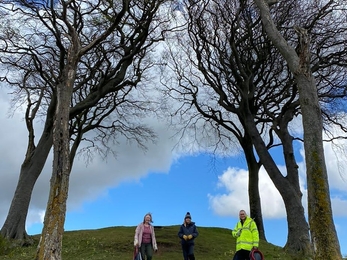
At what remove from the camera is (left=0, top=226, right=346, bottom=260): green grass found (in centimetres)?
1461

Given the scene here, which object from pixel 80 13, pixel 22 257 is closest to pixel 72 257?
pixel 22 257

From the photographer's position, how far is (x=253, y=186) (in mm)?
20844

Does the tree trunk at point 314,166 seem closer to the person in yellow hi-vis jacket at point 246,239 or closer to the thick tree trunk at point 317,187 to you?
the thick tree trunk at point 317,187

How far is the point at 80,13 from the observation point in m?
16.6

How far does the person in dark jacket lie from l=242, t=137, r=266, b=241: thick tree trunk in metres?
9.48

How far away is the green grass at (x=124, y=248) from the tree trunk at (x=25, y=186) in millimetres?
1087

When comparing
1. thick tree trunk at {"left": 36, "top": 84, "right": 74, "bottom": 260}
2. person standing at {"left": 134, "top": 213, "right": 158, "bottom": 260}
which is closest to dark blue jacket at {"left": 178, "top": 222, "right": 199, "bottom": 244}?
person standing at {"left": 134, "top": 213, "right": 158, "bottom": 260}

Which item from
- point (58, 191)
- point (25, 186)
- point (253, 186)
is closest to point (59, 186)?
point (58, 191)

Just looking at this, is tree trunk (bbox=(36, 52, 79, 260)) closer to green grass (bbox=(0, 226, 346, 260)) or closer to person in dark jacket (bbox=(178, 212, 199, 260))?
person in dark jacket (bbox=(178, 212, 199, 260))

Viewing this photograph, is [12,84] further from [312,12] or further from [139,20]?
[312,12]

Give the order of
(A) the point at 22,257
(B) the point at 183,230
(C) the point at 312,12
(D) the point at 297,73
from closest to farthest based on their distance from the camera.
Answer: (D) the point at 297,73, (B) the point at 183,230, (A) the point at 22,257, (C) the point at 312,12

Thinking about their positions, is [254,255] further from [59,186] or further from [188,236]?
[59,186]

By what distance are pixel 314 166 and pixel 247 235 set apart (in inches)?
92.8

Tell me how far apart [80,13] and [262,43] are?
879 cm
